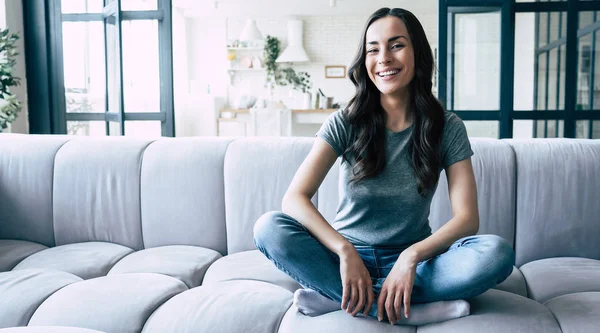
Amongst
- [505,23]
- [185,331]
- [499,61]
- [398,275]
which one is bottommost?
[185,331]

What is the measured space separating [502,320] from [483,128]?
2236 mm

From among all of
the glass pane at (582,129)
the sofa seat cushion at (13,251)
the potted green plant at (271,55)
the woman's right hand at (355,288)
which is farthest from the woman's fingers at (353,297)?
the potted green plant at (271,55)

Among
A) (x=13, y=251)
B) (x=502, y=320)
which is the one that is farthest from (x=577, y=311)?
(x=13, y=251)

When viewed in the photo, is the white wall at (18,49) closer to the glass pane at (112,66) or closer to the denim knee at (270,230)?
the glass pane at (112,66)

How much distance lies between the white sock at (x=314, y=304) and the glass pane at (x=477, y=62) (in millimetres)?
2254

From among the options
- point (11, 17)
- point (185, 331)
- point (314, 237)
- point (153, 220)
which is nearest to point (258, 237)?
point (314, 237)

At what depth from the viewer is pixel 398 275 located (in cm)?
119

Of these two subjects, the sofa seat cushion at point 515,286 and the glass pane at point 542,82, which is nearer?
the sofa seat cushion at point 515,286

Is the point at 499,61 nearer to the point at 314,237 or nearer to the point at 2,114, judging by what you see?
the point at 314,237

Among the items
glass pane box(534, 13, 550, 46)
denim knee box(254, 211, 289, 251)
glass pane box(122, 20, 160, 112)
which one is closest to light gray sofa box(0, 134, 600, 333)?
denim knee box(254, 211, 289, 251)

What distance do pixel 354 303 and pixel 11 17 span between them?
355 cm

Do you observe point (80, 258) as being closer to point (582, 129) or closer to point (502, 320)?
point (502, 320)

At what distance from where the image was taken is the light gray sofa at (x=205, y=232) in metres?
1.29

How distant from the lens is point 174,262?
68.2 inches
